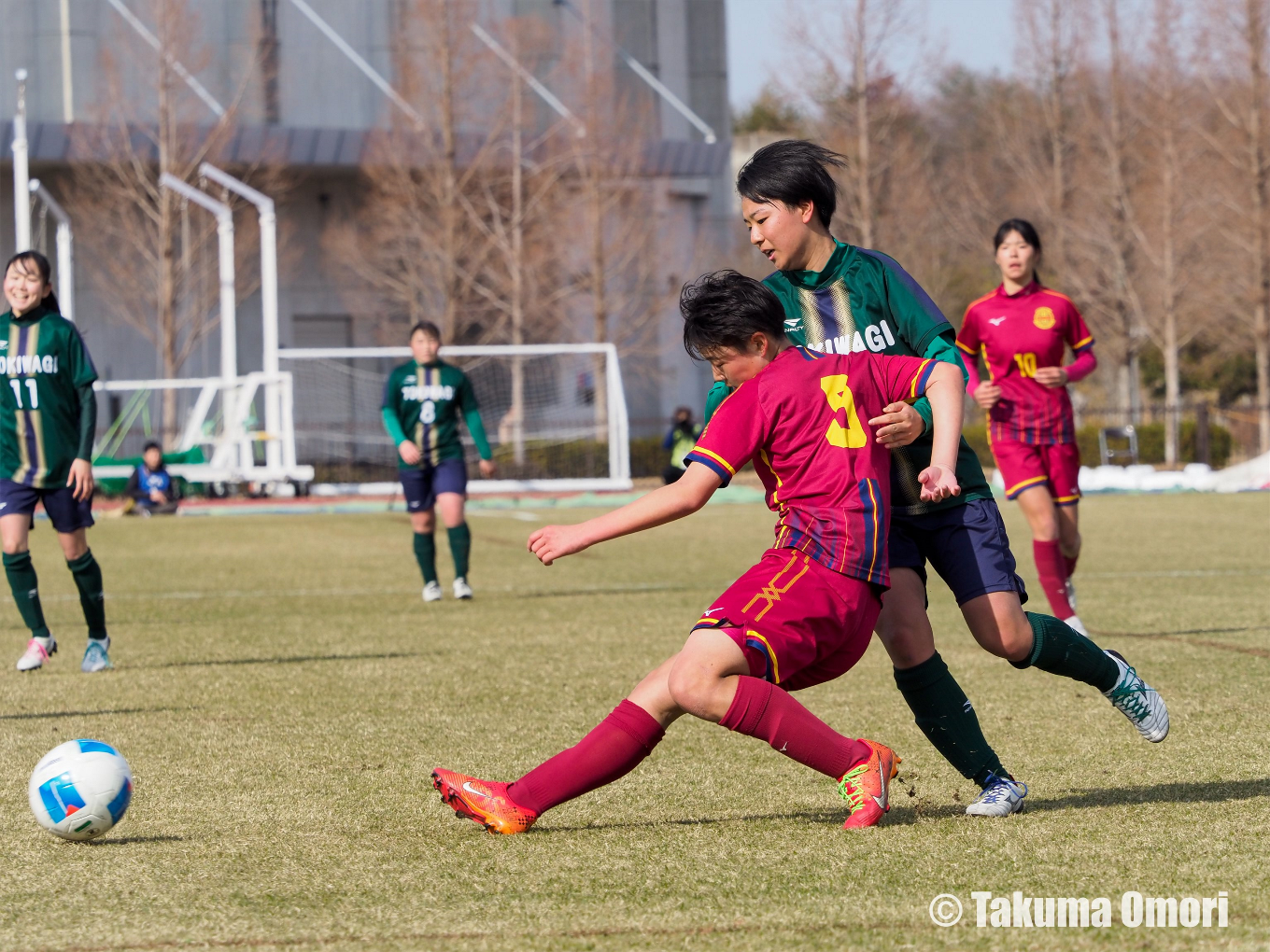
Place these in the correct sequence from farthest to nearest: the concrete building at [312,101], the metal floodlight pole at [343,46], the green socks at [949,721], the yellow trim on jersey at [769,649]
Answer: the metal floodlight pole at [343,46] < the concrete building at [312,101] < the green socks at [949,721] < the yellow trim on jersey at [769,649]

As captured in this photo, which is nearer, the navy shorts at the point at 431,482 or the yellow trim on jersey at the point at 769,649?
the yellow trim on jersey at the point at 769,649

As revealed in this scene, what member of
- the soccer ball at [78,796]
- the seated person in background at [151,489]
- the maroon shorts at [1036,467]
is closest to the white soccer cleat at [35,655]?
the soccer ball at [78,796]

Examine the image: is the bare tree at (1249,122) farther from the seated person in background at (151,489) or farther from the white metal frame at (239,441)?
the seated person in background at (151,489)

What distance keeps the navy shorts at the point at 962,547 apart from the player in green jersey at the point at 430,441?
6.79 m

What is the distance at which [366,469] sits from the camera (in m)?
32.1

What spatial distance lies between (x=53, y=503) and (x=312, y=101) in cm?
2980

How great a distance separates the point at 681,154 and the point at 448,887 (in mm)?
34992

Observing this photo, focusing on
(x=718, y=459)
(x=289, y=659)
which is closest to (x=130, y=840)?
(x=718, y=459)

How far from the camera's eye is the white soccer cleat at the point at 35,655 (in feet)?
24.3

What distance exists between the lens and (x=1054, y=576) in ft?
25.2

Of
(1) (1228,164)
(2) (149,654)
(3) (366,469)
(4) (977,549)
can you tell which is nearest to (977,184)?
(1) (1228,164)

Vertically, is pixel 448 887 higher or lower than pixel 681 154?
lower

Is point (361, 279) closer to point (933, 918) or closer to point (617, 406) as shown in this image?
point (617, 406)

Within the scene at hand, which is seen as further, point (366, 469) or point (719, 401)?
point (366, 469)
